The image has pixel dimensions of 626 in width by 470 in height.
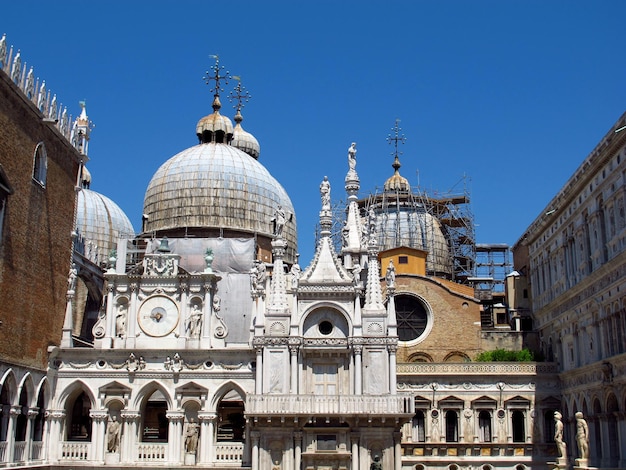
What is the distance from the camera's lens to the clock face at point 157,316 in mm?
35812

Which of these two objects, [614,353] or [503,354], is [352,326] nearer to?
[614,353]

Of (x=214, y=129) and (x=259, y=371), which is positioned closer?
(x=259, y=371)

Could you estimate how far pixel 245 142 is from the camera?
67.2 metres

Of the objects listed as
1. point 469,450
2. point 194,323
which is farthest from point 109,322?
point 469,450

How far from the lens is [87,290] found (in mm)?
43219

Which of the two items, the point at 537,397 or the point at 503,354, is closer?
the point at 537,397

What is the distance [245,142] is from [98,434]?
37.0 meters

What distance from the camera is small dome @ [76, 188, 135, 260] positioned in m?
60.2

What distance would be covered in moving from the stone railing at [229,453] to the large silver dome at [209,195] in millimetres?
22021

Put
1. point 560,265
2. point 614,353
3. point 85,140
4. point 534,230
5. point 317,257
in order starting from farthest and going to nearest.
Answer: point 534,230
point 560,265
point 85,140
point 317,257
point 614,353

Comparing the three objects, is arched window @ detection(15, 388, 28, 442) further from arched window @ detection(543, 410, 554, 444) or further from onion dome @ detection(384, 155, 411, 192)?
onion dome @ detection(384, 155, 411, 192)

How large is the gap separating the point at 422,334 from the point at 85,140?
21979mm

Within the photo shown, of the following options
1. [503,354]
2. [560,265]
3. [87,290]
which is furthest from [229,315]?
[560,265]

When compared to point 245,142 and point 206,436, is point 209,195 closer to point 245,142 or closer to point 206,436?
point 245,142
